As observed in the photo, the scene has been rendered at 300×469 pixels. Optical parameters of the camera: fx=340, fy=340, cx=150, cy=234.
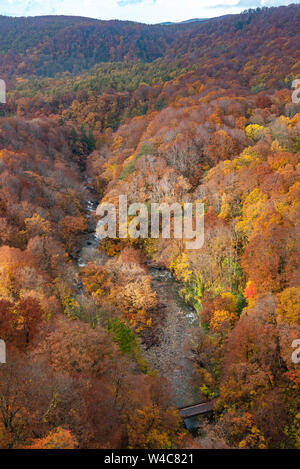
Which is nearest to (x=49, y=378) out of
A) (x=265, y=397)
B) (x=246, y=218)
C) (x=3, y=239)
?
(x=265, y=397)

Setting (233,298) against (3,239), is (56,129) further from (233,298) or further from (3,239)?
(233,298)

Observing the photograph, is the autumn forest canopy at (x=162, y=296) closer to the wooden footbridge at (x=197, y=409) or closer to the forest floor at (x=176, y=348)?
the forest floor at (x=176, y=348)

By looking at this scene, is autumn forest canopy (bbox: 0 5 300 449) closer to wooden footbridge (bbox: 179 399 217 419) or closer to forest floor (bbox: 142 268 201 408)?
forest floor (bbox: 142 268 201 408)

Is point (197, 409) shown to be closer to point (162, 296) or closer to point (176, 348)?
point (176, 348)

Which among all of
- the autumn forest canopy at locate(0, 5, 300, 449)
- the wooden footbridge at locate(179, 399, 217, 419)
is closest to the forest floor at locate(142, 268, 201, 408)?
the autumn forest canopy at locate(0, 5, 300, 449)

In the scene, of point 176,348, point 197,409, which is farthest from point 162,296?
point 197,409
